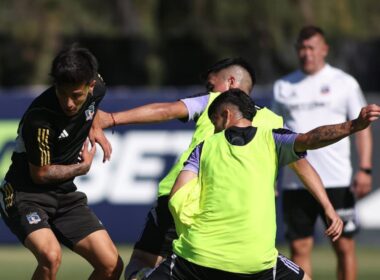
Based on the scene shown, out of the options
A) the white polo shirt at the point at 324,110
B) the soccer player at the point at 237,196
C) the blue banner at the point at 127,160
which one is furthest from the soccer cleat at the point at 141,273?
the blue banner at the point at 127,160

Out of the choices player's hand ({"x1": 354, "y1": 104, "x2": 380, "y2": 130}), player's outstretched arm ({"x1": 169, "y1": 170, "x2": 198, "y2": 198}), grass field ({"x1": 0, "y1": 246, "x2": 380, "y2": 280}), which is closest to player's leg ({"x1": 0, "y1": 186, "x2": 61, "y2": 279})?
player's outstretched arm ({"x1": 169, "y1": 170, "x2": 198, "y2": 198})

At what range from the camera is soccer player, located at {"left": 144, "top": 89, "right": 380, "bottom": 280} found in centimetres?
693

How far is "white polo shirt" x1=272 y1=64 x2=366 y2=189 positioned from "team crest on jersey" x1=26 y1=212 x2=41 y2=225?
281 centimetres

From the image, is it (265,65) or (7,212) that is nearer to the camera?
Result: (7,212)

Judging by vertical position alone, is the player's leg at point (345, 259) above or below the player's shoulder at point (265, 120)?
below

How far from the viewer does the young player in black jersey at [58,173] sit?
7.93 m

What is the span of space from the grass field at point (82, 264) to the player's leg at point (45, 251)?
3.47 meters

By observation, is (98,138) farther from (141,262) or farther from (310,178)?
(310,178)

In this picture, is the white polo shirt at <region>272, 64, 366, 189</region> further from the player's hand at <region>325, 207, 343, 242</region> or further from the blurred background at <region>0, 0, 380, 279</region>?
the blurred background at <region>0, 0, 380, 279</region>

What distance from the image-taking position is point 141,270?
8.06 metres

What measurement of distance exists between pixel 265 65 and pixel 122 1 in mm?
3739

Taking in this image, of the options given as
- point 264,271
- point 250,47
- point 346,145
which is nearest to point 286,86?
point 346,145

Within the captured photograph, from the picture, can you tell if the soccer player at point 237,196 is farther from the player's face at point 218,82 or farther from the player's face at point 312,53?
the player's face at point 312,53

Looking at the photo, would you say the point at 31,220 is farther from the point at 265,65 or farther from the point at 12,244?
the point at 265,65
